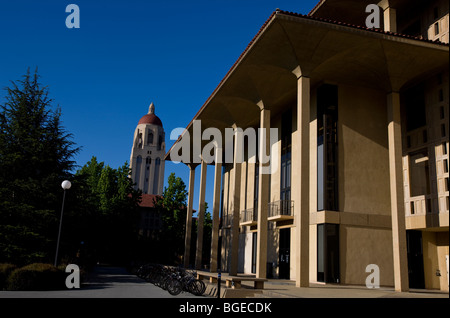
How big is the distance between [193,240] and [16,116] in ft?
127

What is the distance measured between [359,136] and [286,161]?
A: 5560 millimetres

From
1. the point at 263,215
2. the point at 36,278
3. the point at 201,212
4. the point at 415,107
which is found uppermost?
the point at 415,107

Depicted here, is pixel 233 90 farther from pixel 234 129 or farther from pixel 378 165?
pixel 378 165

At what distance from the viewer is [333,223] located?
780 inches

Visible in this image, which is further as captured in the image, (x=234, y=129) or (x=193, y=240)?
(x=193, y=240)

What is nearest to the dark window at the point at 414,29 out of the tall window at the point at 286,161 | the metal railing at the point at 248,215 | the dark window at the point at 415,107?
the dark window at the point at 415,107

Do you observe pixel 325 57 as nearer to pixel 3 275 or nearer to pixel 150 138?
pixel 3 275

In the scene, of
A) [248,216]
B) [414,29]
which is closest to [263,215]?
[248,216]

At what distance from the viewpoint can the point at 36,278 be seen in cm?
1630

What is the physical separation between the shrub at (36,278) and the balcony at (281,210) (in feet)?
40.9

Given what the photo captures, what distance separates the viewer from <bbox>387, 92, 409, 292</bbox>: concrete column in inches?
659

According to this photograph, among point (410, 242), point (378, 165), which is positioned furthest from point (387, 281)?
point (378, 165)

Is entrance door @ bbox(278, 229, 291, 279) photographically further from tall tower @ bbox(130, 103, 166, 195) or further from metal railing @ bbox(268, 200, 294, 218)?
tall tower @ bbox(130, 103, 166, 195)

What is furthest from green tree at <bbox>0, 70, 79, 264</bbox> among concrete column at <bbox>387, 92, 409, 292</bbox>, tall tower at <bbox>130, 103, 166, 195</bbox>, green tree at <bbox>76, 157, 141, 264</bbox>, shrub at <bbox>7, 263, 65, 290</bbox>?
tall tower at <bbox>130, 103, 166, 195</bbox>
